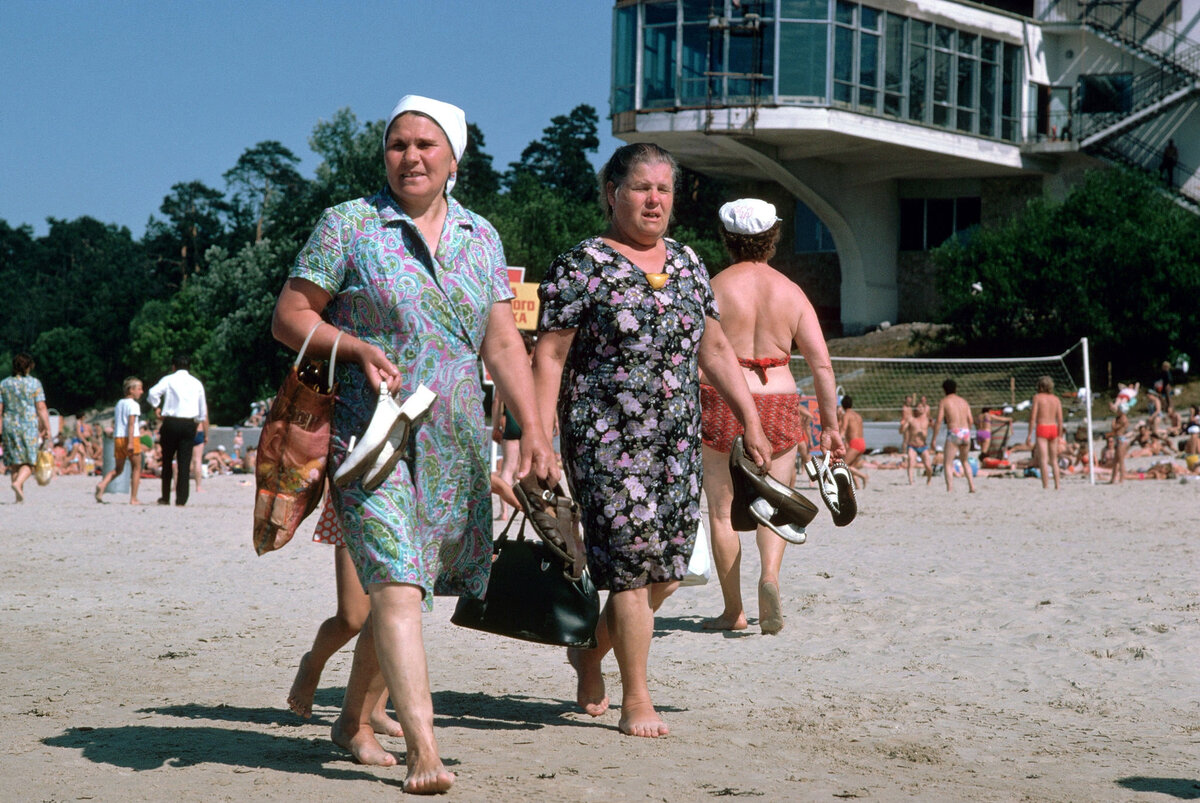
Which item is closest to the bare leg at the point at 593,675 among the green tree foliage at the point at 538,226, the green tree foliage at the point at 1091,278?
→ the green tree foliage at the point at 1091,278

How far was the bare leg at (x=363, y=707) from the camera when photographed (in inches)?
165

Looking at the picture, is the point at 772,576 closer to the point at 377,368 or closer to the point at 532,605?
the point at 532,605

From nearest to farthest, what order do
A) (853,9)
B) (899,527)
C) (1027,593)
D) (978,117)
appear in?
1. (1027,593)
2. (899,527)
3. (853,9)
4. (978,117)

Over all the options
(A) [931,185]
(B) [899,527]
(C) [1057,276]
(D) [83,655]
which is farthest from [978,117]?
(D) [83,655]

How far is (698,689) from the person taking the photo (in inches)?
222

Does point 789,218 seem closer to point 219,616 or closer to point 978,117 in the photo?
point 978,117

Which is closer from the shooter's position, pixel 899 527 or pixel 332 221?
pixel 332 221

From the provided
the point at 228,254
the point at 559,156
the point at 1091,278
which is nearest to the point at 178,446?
the point at 1091,278

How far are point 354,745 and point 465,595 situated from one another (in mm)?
543

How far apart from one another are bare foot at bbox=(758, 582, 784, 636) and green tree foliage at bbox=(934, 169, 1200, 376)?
114 ft

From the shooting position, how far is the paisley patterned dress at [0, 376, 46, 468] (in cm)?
1614

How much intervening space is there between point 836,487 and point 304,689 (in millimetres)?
2357

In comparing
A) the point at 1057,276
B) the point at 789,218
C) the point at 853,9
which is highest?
the point at 853,9

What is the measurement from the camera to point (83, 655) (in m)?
6.30
